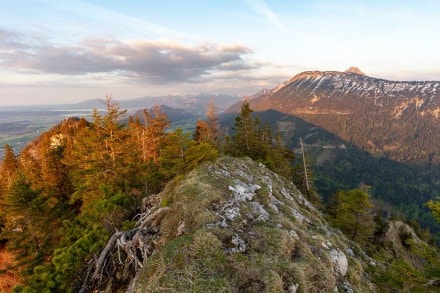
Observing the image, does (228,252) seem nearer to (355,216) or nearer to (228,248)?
(228,248)

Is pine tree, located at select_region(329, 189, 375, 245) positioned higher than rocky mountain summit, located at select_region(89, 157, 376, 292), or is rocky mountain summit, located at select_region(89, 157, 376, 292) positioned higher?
rocky mountain summit, located at select_region(89, 157, 376, 292)

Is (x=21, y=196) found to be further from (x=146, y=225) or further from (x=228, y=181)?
(x=228, y=181)

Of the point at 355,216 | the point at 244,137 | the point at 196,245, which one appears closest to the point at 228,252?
the point at 196,245

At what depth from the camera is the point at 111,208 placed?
712 inches

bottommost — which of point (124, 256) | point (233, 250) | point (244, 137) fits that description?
point (244, 137)

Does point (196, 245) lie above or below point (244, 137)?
above

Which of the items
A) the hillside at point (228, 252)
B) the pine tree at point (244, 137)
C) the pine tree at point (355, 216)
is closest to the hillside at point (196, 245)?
the hillside at point (228, 252)

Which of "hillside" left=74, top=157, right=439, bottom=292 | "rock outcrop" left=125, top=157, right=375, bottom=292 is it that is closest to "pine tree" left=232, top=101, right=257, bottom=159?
"hillside" left=74, top=157, right=439, bottom=292

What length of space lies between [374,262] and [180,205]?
1623 cm

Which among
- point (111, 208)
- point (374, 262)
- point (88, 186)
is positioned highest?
point (111, 208)

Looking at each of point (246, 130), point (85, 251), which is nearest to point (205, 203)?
point (85, 251)

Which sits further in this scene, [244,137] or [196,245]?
[244,137]

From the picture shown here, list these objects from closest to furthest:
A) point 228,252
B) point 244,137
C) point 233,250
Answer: point 228,252 < point 233,250 < point 244,137

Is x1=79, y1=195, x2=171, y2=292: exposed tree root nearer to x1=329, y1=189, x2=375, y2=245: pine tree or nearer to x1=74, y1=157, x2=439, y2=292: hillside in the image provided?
x1=74, y1=157, x2=439, y2=292: hillside
